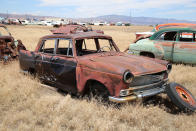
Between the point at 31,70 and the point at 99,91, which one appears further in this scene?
the point at 31,70

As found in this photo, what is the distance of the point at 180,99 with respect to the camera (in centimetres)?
Result: 388

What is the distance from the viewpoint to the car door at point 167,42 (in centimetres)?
761

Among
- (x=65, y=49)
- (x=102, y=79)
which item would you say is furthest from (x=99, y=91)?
(x=65, y=49)

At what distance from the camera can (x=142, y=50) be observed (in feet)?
25.6

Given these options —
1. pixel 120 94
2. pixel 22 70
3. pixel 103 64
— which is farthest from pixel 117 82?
pixel 22 70

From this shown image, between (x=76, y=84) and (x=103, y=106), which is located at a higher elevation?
(x=76, y=84)

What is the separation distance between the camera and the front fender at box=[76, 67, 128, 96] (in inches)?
144

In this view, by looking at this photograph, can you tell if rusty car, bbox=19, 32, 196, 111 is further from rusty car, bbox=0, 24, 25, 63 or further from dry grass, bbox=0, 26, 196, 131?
rusty car, bbox=0, 24, 25, 63

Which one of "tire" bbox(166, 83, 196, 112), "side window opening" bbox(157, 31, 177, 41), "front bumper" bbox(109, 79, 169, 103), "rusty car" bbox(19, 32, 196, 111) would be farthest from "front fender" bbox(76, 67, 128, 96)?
"side window opening" bbox(157, 31, 177, 41)

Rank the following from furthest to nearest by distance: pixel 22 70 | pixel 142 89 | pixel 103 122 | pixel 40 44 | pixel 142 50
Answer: pixel 142 50 < pixel 22 70 < pixel 40 44 < pixel 142 89 < pixel 103 122

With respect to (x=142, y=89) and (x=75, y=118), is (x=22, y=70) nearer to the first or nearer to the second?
(x=75, y=118)

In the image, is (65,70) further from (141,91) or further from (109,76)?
(141,91)

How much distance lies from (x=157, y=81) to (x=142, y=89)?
0.48m

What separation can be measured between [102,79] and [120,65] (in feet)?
1.56
